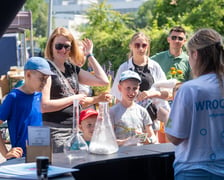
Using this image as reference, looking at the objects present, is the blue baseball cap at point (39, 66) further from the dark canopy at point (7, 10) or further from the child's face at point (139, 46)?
the dark canopy at point (7, 10)

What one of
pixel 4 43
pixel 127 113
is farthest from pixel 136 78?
pixel 4 43

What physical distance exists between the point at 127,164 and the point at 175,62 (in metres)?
3.17

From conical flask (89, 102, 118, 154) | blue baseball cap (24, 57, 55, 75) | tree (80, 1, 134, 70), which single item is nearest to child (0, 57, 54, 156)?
blue baseball cap (24, 57, 55, 75)

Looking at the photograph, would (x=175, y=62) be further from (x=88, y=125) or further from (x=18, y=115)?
(x=18, y=115)

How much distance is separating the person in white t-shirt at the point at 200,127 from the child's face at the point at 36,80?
3.89 feet

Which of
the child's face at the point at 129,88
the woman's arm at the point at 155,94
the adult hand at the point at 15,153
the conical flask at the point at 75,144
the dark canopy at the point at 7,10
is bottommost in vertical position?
the adult hand at the point at 15,153

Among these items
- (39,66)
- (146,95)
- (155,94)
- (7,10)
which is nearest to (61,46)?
Result: (39,66)

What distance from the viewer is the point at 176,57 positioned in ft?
20.0

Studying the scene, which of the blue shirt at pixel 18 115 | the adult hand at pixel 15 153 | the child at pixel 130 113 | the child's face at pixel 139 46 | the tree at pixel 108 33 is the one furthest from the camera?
the tree at pixel 108 33

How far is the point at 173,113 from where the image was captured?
2785mm

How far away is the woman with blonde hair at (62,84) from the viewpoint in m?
4.00

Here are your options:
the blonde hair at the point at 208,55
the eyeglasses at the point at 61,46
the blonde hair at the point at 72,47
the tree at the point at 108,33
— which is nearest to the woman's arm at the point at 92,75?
the blonde hair at the point at 72,47

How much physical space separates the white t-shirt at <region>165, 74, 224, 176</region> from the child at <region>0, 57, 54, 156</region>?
1213 millimetres

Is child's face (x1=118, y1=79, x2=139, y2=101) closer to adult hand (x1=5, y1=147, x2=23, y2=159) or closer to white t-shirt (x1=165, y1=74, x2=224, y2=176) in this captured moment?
adult hand (x1=5, y1=147, x2=23, y2=159)
